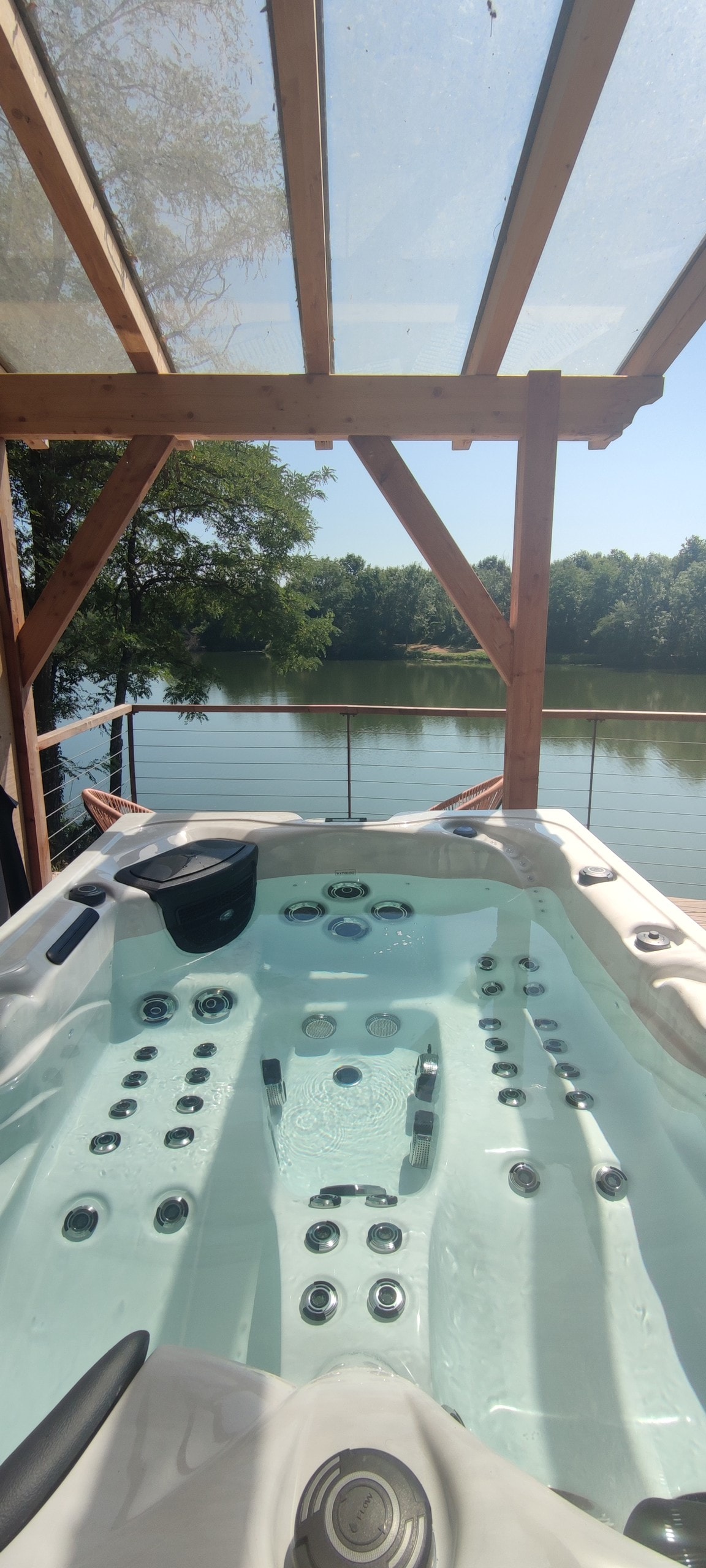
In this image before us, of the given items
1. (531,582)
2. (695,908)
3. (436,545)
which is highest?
(436,545)

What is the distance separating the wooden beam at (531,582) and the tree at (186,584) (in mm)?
3441

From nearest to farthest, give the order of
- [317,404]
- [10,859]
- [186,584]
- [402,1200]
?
1. [402,1200]
2. [10,859]
3. [317,404]
4. [186,584]

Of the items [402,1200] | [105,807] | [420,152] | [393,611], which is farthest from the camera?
[393,611]

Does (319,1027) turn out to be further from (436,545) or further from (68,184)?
(68,184)

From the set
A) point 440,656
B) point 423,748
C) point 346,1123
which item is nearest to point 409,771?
point 423,748

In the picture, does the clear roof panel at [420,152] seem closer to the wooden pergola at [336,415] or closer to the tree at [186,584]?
the wooden pergola at [336,415]

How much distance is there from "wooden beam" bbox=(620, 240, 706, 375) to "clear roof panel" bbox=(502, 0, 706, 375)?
0.9 inches

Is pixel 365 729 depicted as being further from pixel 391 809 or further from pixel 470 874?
pixel 470 874

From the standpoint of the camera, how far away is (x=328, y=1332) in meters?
0.92

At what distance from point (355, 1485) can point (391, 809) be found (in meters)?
7.80

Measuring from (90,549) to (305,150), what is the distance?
1166 millimetres

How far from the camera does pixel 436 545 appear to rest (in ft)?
7.25

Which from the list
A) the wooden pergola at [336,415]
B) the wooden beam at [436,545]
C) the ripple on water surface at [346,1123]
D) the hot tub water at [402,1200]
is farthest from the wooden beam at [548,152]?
the ripple on water surface at [346,1123]

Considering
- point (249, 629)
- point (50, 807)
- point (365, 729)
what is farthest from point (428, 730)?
point (50, 807)
